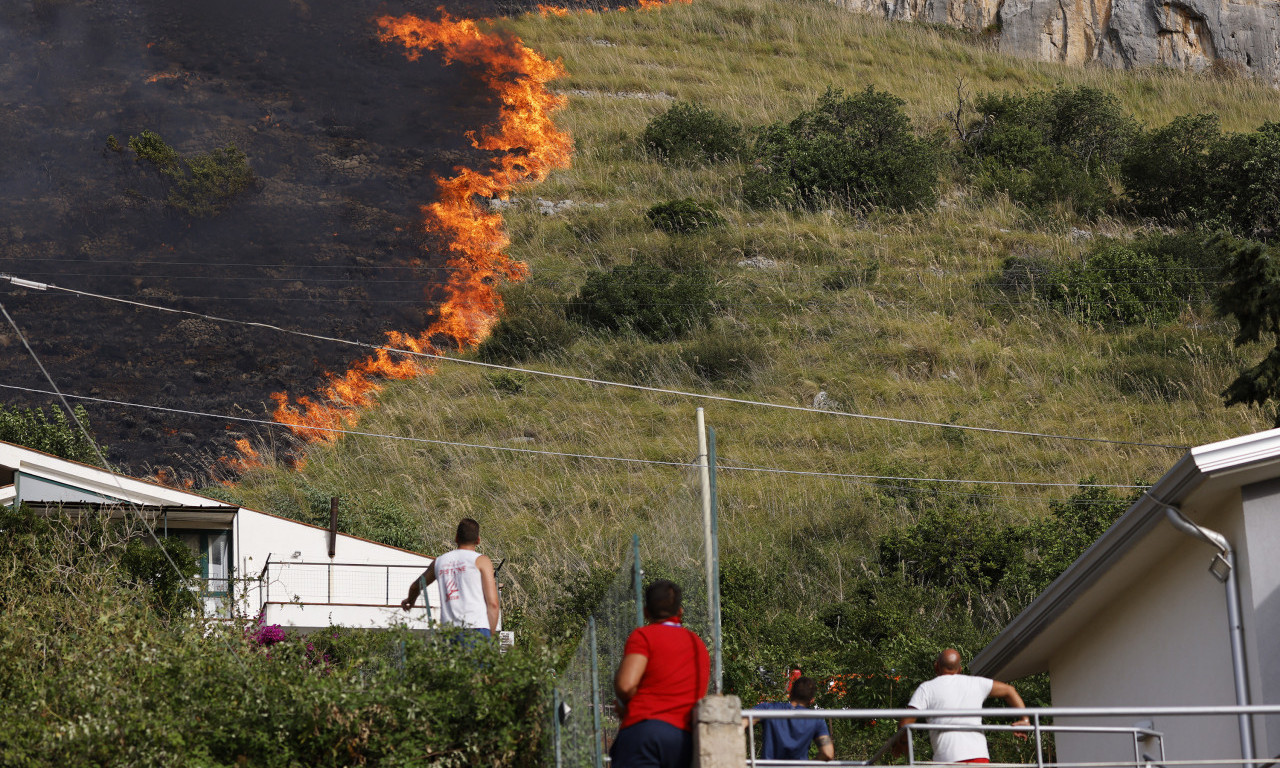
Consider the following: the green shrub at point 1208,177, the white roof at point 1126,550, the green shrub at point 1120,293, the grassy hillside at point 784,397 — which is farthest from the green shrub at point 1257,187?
the white roof at point 1126,550

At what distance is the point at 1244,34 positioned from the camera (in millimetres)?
65562

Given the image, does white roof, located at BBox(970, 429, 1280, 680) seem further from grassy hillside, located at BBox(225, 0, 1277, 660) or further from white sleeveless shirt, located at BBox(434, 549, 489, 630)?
white sleeveless shirt, located at BBox(434, 549, 489, 630)

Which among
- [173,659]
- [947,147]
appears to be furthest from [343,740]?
[947,147]

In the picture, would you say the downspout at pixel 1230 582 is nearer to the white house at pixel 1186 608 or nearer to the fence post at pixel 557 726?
the white house at pixel 1186 608

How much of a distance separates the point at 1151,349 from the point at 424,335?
2379cm

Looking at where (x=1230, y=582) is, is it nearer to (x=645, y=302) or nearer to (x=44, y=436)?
(x=44, y=436)

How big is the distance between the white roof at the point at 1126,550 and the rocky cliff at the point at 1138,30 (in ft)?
201

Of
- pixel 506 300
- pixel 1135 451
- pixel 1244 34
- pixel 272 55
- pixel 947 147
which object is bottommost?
pixel 1135 451

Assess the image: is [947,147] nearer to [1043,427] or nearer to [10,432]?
[1043,427]

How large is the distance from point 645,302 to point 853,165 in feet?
36.1

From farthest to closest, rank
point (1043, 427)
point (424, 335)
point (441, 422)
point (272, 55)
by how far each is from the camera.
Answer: point (272, 55) < point (424, 335) < point (441, 422) < point (1043, 427)

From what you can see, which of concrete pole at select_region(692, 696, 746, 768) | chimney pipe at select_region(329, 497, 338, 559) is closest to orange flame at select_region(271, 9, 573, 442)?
chimney pipe at select_region(329, 497, 338, 559)

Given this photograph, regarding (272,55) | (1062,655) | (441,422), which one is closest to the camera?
(1062,655)

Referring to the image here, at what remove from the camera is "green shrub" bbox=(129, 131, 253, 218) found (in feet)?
196
